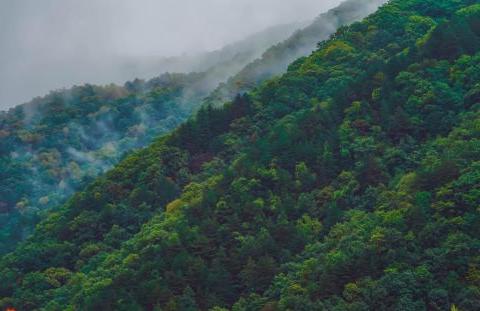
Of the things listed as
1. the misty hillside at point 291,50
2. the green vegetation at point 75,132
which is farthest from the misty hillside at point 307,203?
the green vegetation at point 75,132

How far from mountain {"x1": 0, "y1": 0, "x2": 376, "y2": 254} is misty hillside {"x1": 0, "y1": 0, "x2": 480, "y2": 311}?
22.2 m

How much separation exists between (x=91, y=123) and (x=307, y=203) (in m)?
75.2

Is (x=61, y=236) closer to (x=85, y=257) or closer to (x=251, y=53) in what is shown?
(x=85, y=257)

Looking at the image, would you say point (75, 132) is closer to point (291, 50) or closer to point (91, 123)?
point (91, 123)

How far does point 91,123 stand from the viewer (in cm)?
13575

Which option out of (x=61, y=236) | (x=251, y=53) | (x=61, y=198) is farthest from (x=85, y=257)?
(x=251, y=53)

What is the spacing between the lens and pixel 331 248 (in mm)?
57500

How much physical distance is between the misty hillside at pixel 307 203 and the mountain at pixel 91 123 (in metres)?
22.2

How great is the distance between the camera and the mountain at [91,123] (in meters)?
116

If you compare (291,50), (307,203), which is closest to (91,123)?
(291,50)

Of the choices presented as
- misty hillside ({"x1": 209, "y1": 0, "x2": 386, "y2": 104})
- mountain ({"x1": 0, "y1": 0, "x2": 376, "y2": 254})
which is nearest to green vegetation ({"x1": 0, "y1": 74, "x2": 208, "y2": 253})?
mountain ({"x1": 0, "y1": 0, "x2": 376, "y2": 254})

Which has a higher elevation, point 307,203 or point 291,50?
point 291,50

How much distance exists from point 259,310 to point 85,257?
21.3m

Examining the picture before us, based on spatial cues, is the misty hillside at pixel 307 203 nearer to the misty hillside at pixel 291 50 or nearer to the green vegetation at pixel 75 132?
the misty hillside at pixel 291 50
